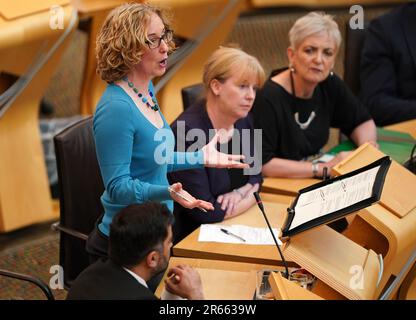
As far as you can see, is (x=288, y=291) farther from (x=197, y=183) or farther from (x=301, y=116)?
(x=301, y=116)

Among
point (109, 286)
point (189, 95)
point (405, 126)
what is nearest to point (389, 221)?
point (109, 286)

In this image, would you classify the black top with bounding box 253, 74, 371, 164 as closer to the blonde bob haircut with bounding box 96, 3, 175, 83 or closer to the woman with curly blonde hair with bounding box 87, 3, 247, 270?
the woman with curly blonde hair with bounding box 87, 3, 247, 270

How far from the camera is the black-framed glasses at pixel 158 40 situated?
2119mm

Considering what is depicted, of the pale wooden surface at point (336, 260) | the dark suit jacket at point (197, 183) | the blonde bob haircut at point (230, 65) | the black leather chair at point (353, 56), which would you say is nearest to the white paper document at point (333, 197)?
the pale wooden surface at point (336, 260)

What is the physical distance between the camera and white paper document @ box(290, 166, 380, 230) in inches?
81.8

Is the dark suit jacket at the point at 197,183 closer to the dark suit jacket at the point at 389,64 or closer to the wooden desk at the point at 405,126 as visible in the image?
the wooden desk at the point at 405,126

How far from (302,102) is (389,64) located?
0.87 metres

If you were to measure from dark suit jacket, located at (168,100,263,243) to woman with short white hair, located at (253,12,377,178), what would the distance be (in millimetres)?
422

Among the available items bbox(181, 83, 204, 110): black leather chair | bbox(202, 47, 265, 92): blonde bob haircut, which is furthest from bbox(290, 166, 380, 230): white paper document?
bbox(181, 83, 204, 110): black leather chair

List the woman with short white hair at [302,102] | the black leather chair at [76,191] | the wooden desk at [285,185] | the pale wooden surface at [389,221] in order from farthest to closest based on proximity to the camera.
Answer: the woman with short white hair at [302,102], the wooden desk at [285,185], the black leather chair at [76,191], the pale wooden surface at [389,221]

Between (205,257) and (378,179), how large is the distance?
0.66 meters

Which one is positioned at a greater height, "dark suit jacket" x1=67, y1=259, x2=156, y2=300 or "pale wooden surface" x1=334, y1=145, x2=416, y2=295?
"dark suit jacket" x1=67, y1=259, x2=156, y2=300

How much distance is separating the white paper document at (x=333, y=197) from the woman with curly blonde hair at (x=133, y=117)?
0.23 m
